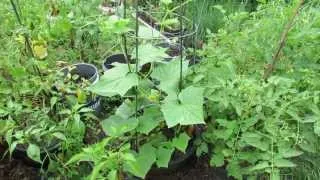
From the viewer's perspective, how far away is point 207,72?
82.4 inches

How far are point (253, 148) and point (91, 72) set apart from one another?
3.88 ft

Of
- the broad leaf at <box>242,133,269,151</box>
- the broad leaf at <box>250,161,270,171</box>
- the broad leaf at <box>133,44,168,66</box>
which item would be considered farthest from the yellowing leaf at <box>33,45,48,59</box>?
the broad leaf at <box>250,161,270,171</box>

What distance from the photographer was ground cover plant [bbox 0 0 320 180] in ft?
5.94

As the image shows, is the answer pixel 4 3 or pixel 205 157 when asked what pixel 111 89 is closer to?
pixel 205 157

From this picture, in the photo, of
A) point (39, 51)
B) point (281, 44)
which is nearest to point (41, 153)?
point (39, 51)

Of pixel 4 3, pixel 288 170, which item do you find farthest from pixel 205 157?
pixel 4 3

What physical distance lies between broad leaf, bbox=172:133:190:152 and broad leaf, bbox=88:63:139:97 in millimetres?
352

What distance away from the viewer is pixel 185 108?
185 centimetres

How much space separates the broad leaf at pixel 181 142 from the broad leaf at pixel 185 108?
7.1 inches

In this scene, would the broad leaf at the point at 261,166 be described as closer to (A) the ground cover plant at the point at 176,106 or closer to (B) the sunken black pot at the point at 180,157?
(A) the ground cover plant at the point at 176,106

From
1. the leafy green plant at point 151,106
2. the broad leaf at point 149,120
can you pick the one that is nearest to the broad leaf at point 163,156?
the leafy green plant at point 151,106

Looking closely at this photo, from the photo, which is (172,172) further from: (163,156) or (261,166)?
(261,166)

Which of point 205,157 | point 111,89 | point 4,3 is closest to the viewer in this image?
point 111,89

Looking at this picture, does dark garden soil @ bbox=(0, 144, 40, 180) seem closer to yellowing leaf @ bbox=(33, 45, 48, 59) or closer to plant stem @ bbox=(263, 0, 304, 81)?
yellowing leaf @ bbox=(33, 45, 48, 59)
